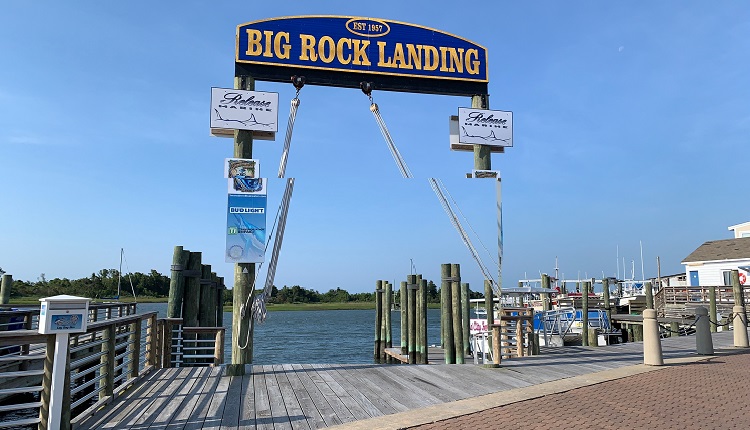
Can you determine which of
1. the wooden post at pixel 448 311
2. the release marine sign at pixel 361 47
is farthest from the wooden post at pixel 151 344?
the wooden post at pixel 448 311

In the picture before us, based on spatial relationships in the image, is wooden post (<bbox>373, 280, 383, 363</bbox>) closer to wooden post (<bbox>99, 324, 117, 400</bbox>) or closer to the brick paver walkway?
the brick paver walkway

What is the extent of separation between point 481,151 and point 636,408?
5974 mm

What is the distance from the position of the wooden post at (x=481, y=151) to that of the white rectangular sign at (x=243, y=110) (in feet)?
14.2

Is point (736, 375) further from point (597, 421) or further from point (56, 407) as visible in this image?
point (56, 407)

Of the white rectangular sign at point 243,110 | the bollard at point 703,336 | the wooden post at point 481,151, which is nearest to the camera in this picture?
the white rectangular sign at point 243,110

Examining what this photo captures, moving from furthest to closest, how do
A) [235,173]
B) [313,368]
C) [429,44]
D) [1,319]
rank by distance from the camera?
1. [1,319]
2. [429,44]
3. [313,368]
4. [235,173]

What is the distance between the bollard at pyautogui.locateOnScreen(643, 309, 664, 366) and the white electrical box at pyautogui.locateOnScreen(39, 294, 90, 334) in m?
9.74

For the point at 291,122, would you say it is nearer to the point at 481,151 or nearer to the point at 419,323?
the point at 481,151

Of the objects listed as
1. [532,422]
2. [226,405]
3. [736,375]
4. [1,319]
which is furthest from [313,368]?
[1,319]

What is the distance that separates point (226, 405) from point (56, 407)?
2.04 m

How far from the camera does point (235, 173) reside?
901cm

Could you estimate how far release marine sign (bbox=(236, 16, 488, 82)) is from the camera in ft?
32.3

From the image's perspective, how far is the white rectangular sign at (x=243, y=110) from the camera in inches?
360

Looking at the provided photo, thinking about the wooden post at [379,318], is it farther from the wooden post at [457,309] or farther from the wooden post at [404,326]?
the wooden post at [457,309]
